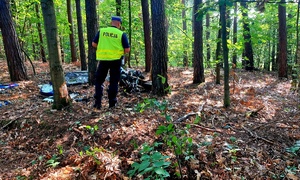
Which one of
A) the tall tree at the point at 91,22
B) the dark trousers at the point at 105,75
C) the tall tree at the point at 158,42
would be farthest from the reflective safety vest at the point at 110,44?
the tall tree at the point at 91,22

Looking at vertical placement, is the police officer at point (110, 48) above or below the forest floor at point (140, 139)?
above

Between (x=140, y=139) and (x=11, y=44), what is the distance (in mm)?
6921

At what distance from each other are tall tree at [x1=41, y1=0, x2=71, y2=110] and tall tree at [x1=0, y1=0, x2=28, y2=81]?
13.9 feet

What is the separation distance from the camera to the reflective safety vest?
479 centimetres

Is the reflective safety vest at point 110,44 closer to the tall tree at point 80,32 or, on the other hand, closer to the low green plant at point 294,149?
the low green plant at point 294,149

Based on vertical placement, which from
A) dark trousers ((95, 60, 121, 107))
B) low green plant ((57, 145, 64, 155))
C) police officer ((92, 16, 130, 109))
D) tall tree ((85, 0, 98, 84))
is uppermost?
tall tree ((85, 0, 98, 84))

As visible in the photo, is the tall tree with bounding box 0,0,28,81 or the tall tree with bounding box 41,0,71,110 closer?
the tall tree with bounding box 41,0,71,110

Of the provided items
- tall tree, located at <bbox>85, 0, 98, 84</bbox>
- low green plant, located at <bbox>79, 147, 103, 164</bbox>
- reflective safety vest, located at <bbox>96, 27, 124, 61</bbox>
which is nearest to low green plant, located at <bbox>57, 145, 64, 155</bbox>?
low green plant, located at <bbox>79, 147, 103, 164</bbox>

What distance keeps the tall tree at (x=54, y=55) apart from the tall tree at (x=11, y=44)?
425 centimetres

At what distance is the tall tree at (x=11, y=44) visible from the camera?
25.2ft

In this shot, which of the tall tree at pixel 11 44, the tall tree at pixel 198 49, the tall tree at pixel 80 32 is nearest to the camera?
the tall tree at pixel 11 44

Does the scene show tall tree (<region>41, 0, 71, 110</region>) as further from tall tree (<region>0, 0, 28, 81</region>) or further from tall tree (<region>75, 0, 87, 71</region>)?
tall tree (<region>75, 0, 87, 71</region>)

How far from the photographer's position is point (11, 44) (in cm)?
784

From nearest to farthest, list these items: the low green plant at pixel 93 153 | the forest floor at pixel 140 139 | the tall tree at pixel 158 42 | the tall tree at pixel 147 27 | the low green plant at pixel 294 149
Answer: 1. the forest floor at pixel 140 139
2. the low green plant at pixel 93 153
3. the low green plant at pixel 294 149
4. the tall tree at pixel 158 42
5. the tall tree at pixel 147 27
